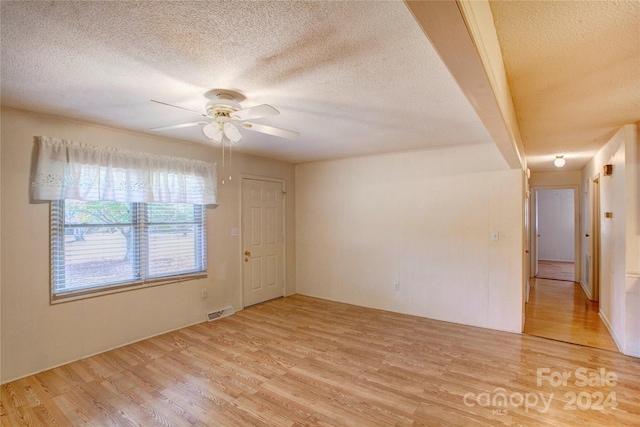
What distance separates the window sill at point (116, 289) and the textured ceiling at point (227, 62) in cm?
170

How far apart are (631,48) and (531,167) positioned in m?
5.09

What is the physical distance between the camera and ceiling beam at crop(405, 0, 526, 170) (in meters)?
0.90

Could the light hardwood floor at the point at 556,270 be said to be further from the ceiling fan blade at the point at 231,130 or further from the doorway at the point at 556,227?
the ceiling fan blade at the point at 231,130

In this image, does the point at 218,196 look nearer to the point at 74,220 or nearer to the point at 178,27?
the point at 74,220

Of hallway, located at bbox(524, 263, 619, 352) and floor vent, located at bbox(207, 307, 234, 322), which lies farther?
floor vent, located at bbox(207, 307, 234, 322)

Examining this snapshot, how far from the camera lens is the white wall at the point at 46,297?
2.69m

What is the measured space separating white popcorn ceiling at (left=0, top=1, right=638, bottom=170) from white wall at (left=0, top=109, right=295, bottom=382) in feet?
0.77

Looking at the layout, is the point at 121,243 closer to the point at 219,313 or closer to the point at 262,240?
the point at 219,313

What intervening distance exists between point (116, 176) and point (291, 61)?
2502 millimetres

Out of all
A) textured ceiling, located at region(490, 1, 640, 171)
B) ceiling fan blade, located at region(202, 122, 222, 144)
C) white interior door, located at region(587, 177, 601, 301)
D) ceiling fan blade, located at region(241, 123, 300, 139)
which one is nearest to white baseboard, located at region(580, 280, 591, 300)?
white interior door, located at region(587, 177, 601, 301)

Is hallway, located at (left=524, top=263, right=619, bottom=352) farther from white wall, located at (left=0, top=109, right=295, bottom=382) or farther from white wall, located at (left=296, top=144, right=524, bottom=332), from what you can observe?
white wall, located at (left=0, top=109, right=295, bottom=382)

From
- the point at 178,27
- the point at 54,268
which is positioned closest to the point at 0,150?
the point at 54,268

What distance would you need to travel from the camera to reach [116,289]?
11.0 ft

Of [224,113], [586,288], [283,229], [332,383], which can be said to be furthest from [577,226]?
[224,113]
